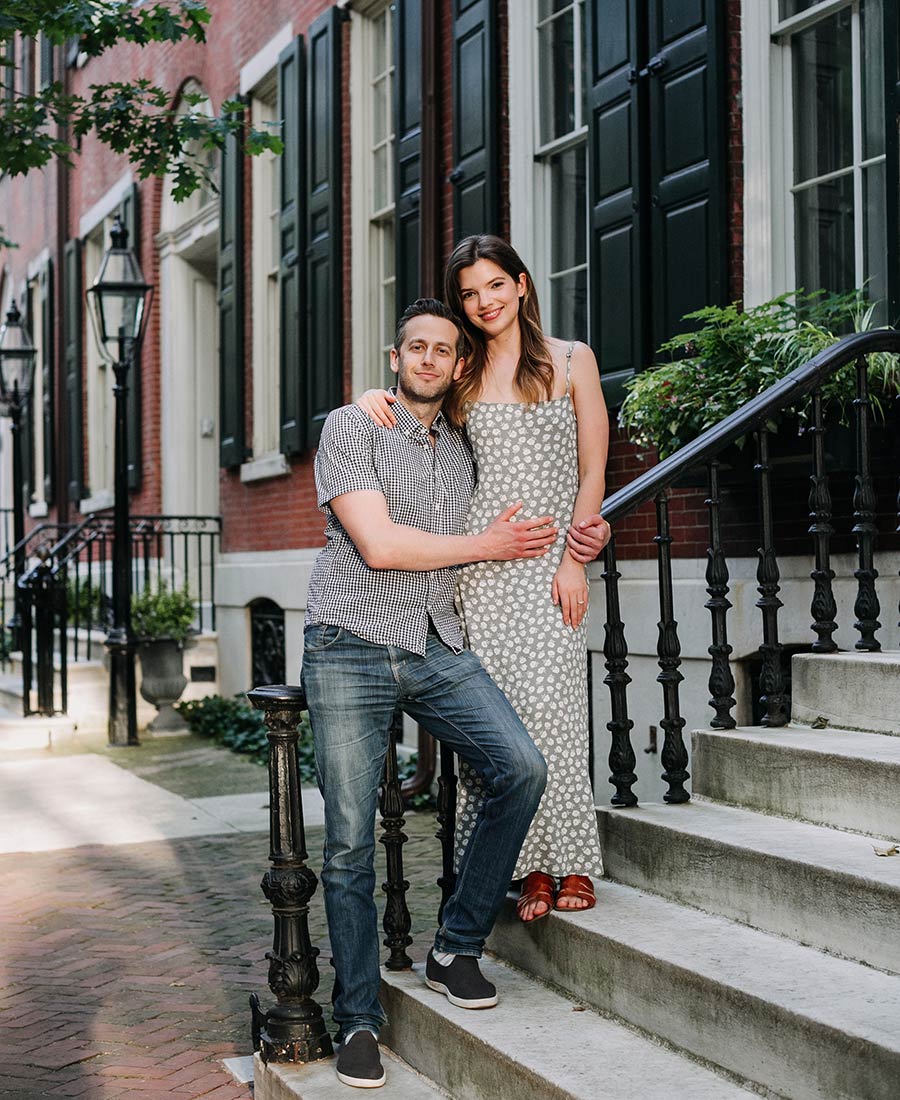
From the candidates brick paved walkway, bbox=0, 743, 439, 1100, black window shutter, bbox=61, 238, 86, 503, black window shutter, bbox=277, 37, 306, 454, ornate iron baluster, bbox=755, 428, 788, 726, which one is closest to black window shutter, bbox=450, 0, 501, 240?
black window shutter, bbox=277, 37, 306, 454

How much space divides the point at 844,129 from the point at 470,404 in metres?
3.22

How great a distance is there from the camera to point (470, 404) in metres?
3.87

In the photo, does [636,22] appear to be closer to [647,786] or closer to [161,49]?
[647,786]

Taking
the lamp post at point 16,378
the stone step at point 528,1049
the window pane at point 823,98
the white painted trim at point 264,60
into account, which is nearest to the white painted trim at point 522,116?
the window pane at point 823,98

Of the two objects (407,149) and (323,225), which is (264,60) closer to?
(323,225)

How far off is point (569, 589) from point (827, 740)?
1005mm

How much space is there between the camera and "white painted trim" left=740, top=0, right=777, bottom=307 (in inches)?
253

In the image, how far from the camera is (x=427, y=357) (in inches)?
141

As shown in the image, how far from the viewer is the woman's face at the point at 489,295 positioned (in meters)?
3.74

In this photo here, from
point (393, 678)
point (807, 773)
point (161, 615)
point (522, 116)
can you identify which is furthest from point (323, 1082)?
point (161, 615)

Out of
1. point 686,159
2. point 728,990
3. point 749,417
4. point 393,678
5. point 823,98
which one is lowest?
point 728,990

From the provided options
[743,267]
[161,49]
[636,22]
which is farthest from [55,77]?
[743,267]

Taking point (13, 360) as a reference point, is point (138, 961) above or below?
below

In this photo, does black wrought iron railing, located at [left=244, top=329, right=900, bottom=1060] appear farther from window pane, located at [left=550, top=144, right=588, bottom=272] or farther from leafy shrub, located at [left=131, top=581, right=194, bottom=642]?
leafy shrub, located at [left=131, top=581, right=194, bottom=642]
